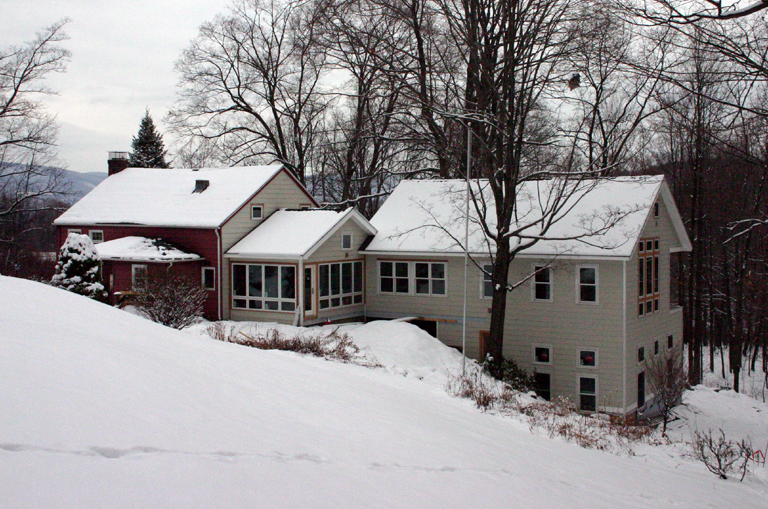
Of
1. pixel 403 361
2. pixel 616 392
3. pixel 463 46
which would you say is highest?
pixel 463 46

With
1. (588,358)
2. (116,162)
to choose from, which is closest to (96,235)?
(116,162)

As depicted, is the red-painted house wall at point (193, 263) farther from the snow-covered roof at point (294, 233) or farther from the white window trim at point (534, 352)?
the white window trim at point (534, 352)

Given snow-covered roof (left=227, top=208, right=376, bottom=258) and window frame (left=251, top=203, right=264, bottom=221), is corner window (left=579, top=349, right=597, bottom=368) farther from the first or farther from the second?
window frame (left=251, top=203, right=264, bottom=221)

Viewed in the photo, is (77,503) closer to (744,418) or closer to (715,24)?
(715,24)

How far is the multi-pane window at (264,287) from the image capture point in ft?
78.2

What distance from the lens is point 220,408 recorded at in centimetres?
646

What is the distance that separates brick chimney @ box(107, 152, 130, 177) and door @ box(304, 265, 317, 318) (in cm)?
1389

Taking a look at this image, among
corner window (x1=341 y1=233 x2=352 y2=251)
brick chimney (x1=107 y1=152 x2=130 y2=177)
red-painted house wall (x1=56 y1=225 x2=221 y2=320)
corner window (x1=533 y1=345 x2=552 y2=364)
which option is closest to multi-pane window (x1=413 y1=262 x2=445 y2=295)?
corner window (x1=341 y1=233 x2=352 y2=251)

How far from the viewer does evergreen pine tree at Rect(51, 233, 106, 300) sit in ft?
64.5

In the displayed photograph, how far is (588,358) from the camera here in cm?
2170

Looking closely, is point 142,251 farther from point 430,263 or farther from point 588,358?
point 588,358

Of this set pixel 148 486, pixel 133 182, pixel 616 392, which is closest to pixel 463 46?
pixel 616 392

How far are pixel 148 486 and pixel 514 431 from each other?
24.5 ft

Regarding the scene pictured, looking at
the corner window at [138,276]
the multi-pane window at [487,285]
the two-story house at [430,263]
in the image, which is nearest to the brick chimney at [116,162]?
the two-story house at [430,263]
